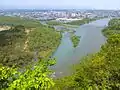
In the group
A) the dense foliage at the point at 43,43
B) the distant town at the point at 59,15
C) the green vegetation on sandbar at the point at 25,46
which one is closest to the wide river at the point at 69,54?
the dense foliage at the point at 43,43

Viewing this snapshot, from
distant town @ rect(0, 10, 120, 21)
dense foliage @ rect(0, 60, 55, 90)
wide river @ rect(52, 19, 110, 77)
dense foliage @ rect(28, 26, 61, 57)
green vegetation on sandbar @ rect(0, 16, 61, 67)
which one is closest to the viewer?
dense foliage @ rect(0, 60, 55, 90)

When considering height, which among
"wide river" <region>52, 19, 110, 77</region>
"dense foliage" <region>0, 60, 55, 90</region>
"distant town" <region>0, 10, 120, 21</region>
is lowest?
"distant town" <region>0, 10, 120, 21</region>

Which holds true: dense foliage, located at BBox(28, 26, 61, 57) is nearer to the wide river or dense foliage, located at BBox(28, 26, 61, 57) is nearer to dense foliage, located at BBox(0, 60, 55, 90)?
the wide river

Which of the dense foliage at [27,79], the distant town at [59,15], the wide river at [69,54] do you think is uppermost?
the dense foliage at [27,79]

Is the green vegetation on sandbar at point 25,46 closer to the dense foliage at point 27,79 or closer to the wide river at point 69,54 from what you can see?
the wide river at point 69,54

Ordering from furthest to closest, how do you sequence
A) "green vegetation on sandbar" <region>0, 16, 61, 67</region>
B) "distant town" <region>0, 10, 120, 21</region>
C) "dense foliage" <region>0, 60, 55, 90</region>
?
1. "distant town" <region>0, 10, 120, 21</region>
2. "green vegetation on sandbar" <region>0, 16, 61, 67</region>
3. "dense foliage" <region>0, 60, 55, 90</region>

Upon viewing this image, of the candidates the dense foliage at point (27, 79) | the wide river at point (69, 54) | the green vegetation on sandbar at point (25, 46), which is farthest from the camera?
the green vegetation on sandbar at point (25, 46)

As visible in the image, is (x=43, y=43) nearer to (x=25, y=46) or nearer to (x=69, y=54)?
(x=25, y=46)

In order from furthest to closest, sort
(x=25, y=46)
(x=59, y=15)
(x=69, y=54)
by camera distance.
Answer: (x=59, y=15)
(x=25, y=46)
(x=69, y=54)

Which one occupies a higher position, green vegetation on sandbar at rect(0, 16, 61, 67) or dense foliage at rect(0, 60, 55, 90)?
dense foliage at rect(0, 60, 55, 90)

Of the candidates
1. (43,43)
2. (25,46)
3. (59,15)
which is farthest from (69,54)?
(59,15)

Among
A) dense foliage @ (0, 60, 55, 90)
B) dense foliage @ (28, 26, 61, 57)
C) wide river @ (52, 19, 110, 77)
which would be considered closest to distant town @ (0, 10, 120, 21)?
dense foliage @ (28, 26, 61, 57)
